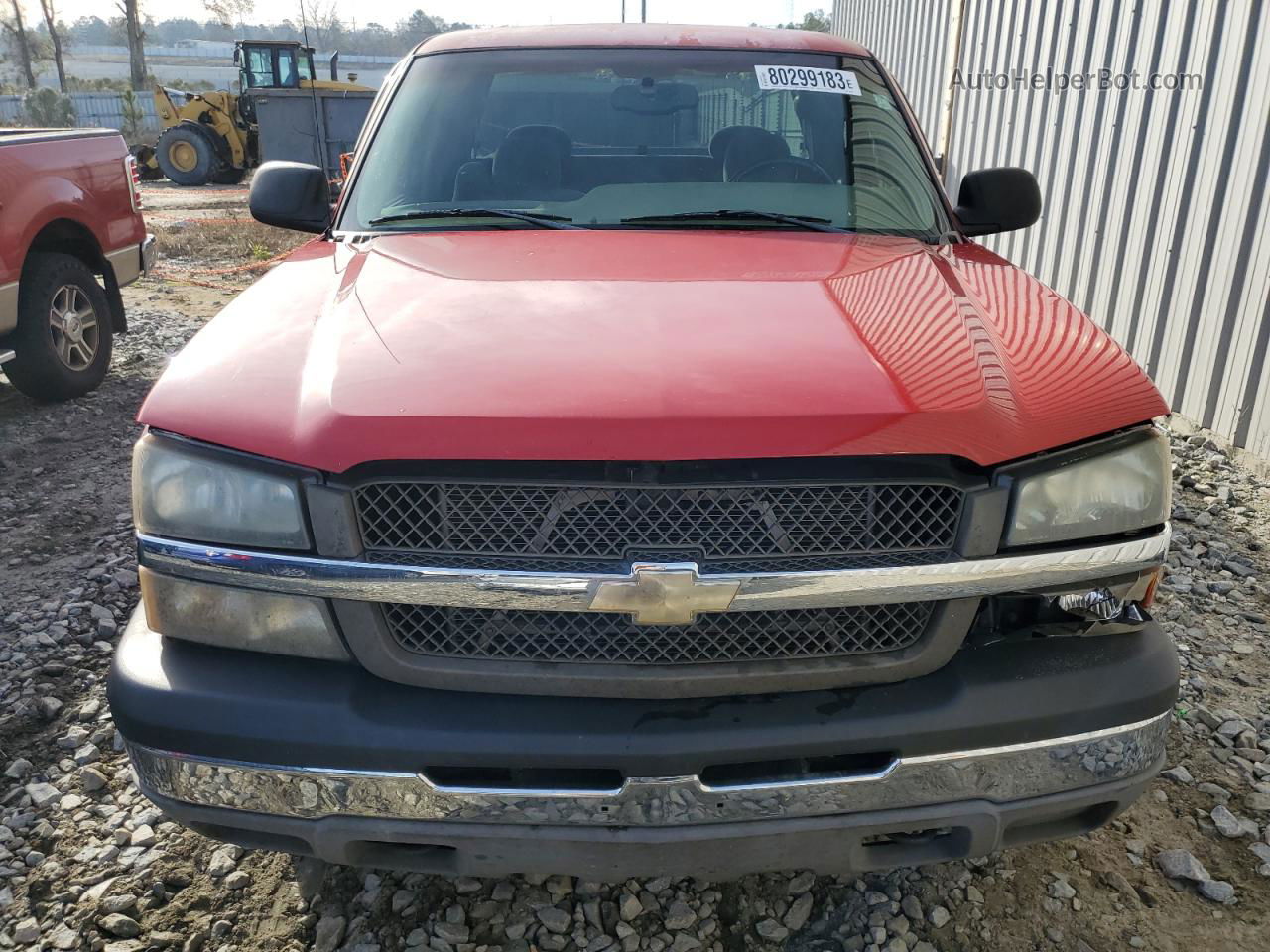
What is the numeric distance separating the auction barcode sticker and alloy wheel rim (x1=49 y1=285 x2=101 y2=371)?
448 centimetres

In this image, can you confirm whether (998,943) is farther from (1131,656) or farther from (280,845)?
(280,845)

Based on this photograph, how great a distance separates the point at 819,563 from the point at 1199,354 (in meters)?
4.41

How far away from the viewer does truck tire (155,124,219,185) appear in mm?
20875

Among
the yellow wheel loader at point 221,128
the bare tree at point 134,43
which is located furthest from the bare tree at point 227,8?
the yellow wheel loader at point 221,128

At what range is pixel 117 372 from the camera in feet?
21.8

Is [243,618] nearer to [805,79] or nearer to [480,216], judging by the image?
[480,216]

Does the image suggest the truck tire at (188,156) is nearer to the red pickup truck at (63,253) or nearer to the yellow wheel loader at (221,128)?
the yellow wheel loader at (221,128)

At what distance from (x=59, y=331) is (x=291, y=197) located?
3499mm

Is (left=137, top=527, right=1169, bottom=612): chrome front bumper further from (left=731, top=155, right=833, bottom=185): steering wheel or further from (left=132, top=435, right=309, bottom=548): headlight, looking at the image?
(left=731, top=155, right=833, bottom=185): steering wheel

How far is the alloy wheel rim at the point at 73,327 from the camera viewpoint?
18.7 feet

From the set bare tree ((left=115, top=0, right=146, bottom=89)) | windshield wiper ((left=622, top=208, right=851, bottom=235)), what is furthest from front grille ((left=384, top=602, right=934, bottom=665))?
bare tree ((left=115, top=0, right=146, bottom=89))

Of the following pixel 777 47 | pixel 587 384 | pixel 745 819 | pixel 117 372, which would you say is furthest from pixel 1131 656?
pixel 117 372

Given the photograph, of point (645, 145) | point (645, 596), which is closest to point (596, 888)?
point (645, 596)

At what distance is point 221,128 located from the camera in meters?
21.3
